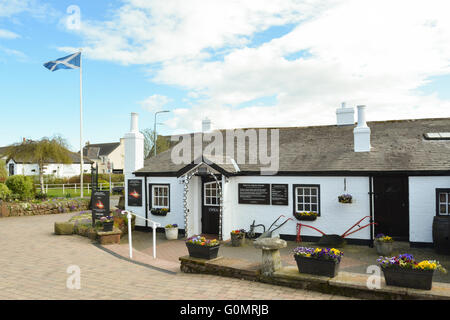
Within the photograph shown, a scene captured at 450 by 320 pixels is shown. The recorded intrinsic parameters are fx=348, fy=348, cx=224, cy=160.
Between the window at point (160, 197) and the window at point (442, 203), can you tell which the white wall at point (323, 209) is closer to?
the window at point (442, 203)

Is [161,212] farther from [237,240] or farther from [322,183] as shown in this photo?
[322,183]

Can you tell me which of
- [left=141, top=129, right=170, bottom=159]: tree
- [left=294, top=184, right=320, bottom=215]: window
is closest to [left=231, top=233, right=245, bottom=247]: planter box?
→ [left=294, top=184, right=320, bottom=215]: window

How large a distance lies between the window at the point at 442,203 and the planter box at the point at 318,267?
6.61m

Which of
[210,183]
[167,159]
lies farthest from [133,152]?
[210,183]

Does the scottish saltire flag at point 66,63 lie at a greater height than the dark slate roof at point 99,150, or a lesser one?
greater

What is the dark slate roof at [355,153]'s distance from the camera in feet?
40.6

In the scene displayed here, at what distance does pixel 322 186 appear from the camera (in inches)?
509

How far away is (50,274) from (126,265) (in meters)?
1.87

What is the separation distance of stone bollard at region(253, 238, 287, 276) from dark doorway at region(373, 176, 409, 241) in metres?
6.55
